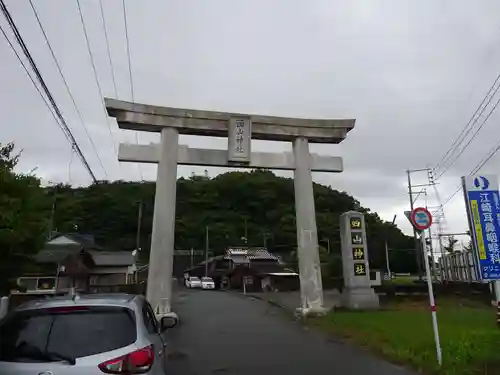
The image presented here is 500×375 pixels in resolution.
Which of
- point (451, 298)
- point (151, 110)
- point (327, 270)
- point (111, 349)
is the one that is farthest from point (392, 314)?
point (327, 270)

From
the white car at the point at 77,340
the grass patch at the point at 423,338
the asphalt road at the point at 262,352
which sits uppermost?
the white car at the point at 77,340

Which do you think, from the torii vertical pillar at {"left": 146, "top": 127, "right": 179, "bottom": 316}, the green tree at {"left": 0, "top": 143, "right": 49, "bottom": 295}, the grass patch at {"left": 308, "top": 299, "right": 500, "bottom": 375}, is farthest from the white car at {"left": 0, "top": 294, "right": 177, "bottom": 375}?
the torii vertical pillar at {"left": 146, "top": 127, "right": 179, "bottom": 316}

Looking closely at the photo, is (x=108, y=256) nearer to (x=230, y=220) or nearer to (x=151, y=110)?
(x=151, y=110)

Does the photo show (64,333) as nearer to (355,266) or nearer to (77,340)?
(77,340)

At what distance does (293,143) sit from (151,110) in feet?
18.0

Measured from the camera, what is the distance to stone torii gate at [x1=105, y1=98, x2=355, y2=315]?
14.9m

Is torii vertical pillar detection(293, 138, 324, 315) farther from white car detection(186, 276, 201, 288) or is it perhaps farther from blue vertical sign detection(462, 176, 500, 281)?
white car detection(186, 276, 201, 288)

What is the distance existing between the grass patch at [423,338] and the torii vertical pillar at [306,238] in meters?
0.95

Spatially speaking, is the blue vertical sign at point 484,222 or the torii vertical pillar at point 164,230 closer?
the blue vertical sign at point 484,222

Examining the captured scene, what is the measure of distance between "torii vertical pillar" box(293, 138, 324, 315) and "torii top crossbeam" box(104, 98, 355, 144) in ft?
2.17

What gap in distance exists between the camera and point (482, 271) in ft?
38.1

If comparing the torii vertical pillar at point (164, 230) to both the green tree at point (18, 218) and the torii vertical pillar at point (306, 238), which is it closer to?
the torii vertical pillar at point (306, 238)

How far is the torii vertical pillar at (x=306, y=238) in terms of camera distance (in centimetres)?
1609

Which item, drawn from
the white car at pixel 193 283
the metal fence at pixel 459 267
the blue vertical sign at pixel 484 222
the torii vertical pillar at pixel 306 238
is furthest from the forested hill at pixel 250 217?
the blue vertical sign at pixel 484 222
